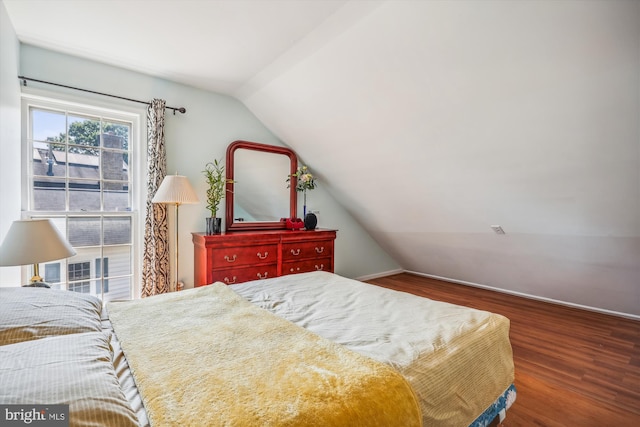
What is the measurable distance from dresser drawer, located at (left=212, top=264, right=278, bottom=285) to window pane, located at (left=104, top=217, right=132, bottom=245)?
100 cm

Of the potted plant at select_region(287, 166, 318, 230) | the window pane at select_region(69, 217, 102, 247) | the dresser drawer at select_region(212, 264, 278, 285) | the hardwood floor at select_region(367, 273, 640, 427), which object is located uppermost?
the potted plant at select_region(287, 166, 318, 230)

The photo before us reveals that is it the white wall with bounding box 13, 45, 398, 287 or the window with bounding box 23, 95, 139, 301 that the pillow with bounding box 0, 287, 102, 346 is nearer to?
the window with bounding box 23, 95, 139, 301

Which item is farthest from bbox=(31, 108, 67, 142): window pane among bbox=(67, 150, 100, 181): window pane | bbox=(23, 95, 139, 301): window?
bbox=(67, 150, 100, 181): window pane

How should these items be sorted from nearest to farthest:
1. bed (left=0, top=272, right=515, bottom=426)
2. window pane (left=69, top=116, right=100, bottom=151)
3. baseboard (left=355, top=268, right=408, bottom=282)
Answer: bed (left=0, top=272, right=515, bottom=426), window pane (left=69, top=116, right=100, bottom=151), baseboard (left=355, top=268, right=408, bottom=282)

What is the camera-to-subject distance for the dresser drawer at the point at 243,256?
299 cm

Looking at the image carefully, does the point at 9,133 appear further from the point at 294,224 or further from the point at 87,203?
the point at 294,224

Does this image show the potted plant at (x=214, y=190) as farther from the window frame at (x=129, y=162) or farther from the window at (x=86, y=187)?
the window at (x=86, y=187)

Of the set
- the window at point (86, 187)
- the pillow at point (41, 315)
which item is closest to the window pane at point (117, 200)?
the window at point (86, 187)

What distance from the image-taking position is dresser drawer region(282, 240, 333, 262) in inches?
136

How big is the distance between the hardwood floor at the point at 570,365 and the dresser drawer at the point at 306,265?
1.67m

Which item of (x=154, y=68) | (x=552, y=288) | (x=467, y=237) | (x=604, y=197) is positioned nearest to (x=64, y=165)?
(x=154, y=68)

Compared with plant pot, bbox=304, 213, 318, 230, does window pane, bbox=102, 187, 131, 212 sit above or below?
above
